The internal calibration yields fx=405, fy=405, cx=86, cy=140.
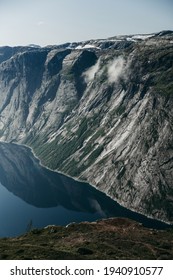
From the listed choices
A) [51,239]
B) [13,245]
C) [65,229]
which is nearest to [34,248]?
[13,245]

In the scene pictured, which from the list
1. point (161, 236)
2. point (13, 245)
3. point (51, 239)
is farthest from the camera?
point (161, 236)
